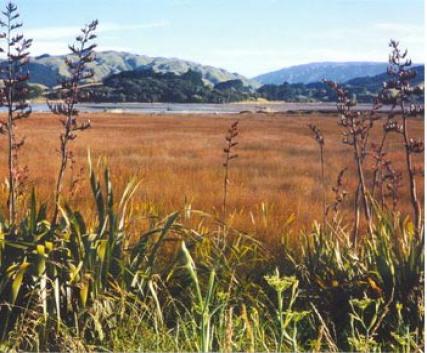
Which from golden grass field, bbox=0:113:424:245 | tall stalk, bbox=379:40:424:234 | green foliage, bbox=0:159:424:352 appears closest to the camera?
green foliage, bbox=0:159:424:352

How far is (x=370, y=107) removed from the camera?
11.7ft

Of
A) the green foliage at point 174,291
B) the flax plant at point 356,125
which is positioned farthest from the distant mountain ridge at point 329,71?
the green foliage at point 174,291

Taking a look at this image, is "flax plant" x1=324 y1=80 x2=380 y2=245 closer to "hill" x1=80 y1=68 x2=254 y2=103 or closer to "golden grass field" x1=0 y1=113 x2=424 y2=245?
"golden grass field" x1=0 y1=113 x2=424 y2=245

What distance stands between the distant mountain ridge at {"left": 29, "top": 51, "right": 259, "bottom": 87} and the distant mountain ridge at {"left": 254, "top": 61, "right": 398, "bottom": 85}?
0.21m

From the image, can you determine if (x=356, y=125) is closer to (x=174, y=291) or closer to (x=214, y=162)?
(x=214, y=162)

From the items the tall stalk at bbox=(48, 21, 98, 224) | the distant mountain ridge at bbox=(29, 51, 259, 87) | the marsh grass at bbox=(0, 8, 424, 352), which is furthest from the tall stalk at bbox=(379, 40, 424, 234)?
the tall stalk at bbox=(48, 21, 98, 224)

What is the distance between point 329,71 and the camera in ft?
11.8

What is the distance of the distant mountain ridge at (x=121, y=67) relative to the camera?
11.2 feet

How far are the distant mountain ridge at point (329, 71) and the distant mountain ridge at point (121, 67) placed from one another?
0.21 meters

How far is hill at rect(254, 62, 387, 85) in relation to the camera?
352 cm

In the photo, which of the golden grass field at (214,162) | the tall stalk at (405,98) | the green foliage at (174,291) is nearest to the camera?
the green foliage at (174,291)

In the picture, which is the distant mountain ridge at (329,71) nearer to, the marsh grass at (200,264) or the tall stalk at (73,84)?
the marsh grass at (200,264)

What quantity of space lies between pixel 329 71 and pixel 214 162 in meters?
0.91

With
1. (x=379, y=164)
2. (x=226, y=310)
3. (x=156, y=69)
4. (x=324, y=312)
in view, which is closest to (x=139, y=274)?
(x=226, y=310)
